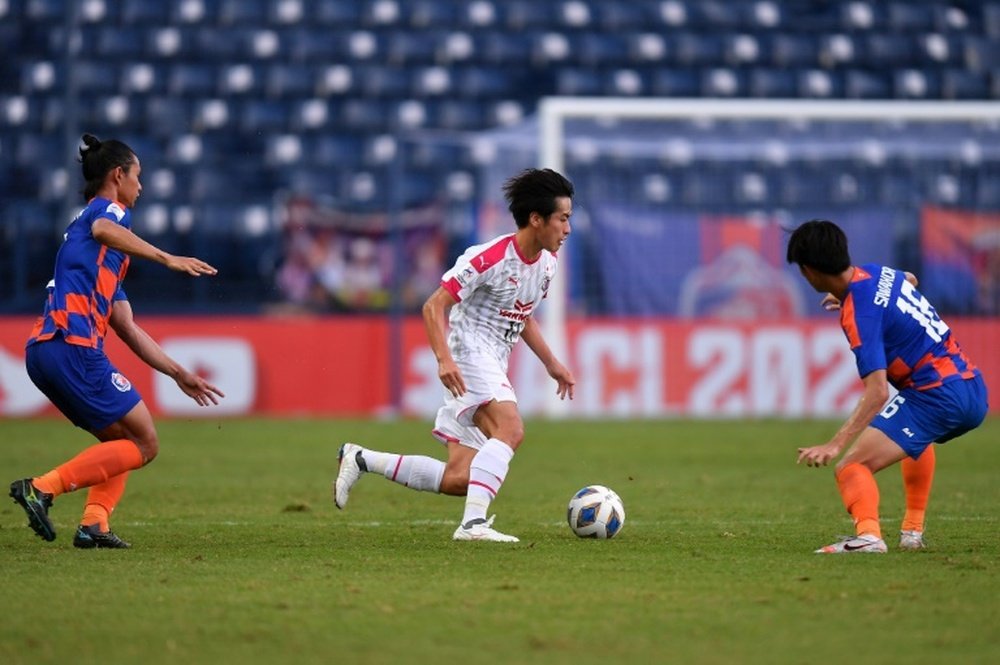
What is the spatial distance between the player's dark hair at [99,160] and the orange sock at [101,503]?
1.37 m

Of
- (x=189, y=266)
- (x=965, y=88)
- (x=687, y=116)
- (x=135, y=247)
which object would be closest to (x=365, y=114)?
(x=687, y=116)

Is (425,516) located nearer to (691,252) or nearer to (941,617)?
(941,617)

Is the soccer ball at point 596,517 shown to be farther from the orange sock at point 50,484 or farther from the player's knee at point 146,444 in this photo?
the orange sock at point 50,484

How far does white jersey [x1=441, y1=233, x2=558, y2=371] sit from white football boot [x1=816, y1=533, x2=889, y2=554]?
1.96 metres

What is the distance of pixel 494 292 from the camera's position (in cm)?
806

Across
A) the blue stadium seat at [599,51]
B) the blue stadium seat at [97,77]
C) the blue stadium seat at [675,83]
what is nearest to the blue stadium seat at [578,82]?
the blue stadium seat at [599,51]

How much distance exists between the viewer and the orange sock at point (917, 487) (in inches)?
296

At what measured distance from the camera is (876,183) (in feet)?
67.4

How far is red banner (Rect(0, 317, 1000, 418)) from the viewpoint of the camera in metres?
19.1

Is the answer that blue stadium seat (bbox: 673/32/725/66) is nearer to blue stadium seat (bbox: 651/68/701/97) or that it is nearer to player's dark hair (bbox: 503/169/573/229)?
blue stadium seat (bbox: 651/68/701/97)

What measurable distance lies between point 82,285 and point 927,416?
3.88 m

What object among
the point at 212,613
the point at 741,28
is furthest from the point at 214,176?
the point at 212,613

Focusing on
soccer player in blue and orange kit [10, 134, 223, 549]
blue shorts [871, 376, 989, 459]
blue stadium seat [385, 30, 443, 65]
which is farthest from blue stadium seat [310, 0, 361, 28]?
blue shorts [871, 376, 989, 459]

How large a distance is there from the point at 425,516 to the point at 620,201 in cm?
1153
